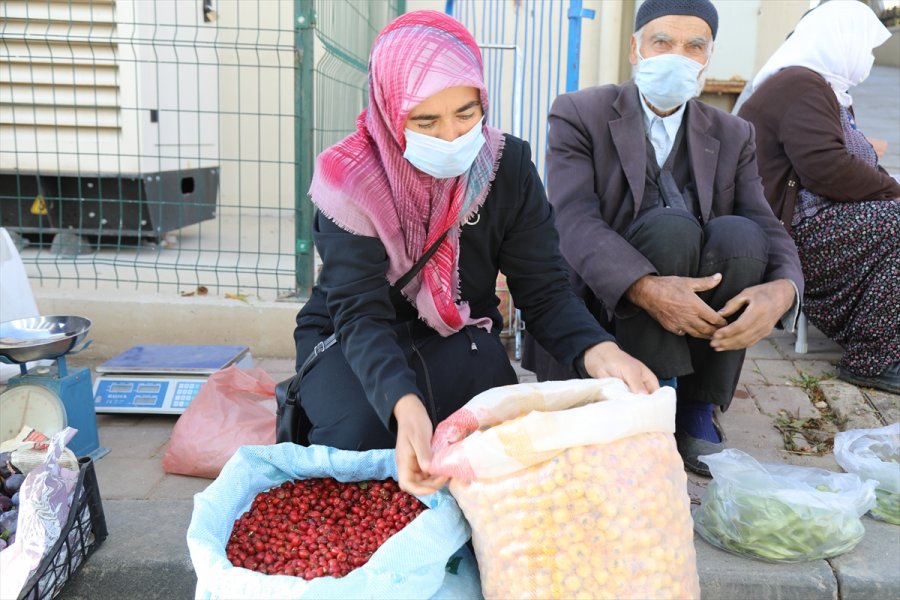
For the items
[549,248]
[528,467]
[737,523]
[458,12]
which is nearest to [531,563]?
[528,467]

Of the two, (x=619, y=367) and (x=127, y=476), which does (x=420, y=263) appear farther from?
(x=127, y=476)

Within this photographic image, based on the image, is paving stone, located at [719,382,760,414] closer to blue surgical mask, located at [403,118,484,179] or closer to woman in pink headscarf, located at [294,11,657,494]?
woman in pink headscarf, located at [294,11,657,494]

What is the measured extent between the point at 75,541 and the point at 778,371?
9.74ft

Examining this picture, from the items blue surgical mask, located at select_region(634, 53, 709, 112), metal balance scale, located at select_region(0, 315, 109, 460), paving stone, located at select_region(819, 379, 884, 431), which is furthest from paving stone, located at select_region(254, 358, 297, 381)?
paving stone, located at select_region(819, 379, 884, 431)

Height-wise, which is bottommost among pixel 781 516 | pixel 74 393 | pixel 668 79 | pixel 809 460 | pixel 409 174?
pixel 809 460

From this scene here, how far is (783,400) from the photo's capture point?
3342mm

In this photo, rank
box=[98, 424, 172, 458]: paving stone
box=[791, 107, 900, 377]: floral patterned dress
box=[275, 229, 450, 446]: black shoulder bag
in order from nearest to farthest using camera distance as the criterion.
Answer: box=[275, 229, 450, 446]: black shoulder bag
box=[98, 424, 172, 458]: paving stone
box=[791, 107, 900, 377]: floral patterned dress

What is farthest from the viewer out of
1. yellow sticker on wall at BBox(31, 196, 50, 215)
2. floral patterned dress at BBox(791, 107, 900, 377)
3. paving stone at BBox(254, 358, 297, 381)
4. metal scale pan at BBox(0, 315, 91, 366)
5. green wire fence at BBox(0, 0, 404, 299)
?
yellow sticker on wall at BBox(31, 196, 50, 215)

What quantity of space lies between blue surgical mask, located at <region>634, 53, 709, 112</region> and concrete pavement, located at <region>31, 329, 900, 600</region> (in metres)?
1.23

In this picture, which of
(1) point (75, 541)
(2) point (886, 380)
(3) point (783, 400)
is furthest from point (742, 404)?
(1) point (75, 541)

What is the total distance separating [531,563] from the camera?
159 centimetres

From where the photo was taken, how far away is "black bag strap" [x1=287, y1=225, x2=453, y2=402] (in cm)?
210

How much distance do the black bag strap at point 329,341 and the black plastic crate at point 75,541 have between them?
0.54 meters

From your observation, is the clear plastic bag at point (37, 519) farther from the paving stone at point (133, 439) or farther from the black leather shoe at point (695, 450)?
the black leather shoe at point (695, 450)
